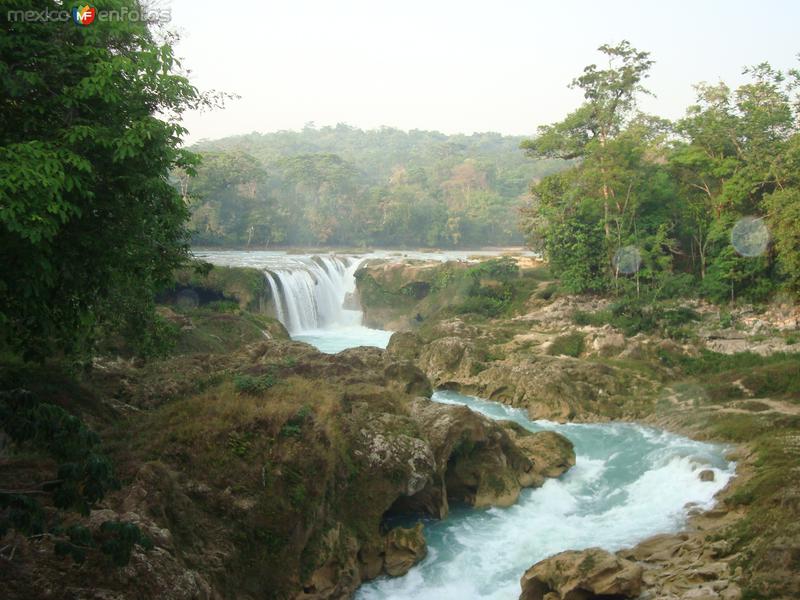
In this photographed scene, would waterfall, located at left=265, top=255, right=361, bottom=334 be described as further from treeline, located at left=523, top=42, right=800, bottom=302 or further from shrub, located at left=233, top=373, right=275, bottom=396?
shrub, located at left=233, top=373, right=275, bottom=396

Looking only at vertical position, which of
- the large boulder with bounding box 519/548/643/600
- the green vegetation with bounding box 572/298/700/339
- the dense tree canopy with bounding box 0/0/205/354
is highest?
the dense tree canopy with bounding box 0/0/205/354

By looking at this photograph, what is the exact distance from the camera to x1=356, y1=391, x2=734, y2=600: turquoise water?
1002 cm

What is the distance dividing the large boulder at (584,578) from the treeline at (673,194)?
1833 cm

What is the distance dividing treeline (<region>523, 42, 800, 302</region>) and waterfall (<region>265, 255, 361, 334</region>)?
11.6 m

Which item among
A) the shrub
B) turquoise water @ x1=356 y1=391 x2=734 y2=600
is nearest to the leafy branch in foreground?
turquoise water @ x1=356 y1=391 x2=734 y2=600

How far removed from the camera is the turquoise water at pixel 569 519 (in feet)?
32.9

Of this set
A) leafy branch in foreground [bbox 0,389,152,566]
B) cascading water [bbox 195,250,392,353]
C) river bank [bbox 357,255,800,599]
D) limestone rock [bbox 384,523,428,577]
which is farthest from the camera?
cascading water [bbox 195,250,392,353]

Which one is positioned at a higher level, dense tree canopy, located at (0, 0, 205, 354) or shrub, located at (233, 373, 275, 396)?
dense tree canopy, located at (0, 0, 205, 354)

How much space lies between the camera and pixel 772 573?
26.7 ft


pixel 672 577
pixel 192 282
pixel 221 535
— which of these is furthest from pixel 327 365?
pixel 192 282

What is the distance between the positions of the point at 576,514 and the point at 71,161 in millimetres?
10302

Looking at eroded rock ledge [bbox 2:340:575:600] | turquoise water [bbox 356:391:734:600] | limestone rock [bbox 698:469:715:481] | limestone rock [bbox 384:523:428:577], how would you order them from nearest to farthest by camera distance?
eroded rock ledge [bbox 2:340:575:600]
turquoise water [bbox 356:391:734:600]
limestone rock [bbox 384:523:428:577]
limestone rock [bbox 698:469:715:481]

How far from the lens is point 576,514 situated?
12375 millimetres
